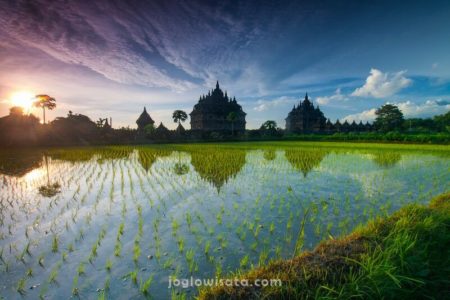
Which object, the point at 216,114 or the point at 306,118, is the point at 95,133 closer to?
the point at 216,114

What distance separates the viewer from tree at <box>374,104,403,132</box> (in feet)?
198

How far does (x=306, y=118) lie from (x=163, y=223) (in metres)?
61.6

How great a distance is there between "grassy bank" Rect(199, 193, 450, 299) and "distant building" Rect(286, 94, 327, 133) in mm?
59819

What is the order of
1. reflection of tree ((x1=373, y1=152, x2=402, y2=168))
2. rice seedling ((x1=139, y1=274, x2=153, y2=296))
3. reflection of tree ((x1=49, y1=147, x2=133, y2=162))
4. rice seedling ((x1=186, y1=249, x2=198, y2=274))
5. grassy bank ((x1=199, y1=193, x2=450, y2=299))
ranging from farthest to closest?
reflection of tree ((x1=49, y1=147, x2=133, y2=162)), reflection of tree ((x1=373, y1=152, x2=402, y2=168)), rice seedling ((x1=186, y1=249, x2=198, y2=274)), rice seedling ((x1=139, y1=274, x2=153, y2=296)), grassy bank ((x1=199, y1=193, x2=450, y2=299))

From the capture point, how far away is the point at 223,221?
505 centimetres

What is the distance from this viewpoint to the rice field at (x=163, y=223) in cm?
315

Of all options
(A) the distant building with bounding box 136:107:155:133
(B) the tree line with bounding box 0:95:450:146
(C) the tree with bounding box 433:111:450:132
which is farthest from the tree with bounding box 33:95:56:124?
(C) the tree with bounding box 433:111:450:132

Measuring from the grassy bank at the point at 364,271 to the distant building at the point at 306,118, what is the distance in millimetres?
59819

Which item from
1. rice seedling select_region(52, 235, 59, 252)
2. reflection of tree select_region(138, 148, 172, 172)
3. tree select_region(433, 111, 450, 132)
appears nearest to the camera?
rice seedling select_region(52, 235, 59, 252)

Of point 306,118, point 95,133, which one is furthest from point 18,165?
point 306,118

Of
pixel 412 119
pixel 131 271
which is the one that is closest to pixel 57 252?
pixel 131 271

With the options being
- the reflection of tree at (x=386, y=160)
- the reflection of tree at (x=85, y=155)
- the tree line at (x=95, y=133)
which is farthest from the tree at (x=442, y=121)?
the reflection of tree at (x=85, y=155)

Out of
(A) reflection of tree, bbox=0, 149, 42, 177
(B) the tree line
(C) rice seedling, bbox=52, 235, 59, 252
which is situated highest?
(B) the tree line

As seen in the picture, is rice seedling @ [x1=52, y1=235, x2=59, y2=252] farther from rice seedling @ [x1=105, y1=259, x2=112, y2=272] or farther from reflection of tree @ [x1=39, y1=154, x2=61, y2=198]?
reflection of tree @ [x1=39, y1=154, x2=61, y2=198]
